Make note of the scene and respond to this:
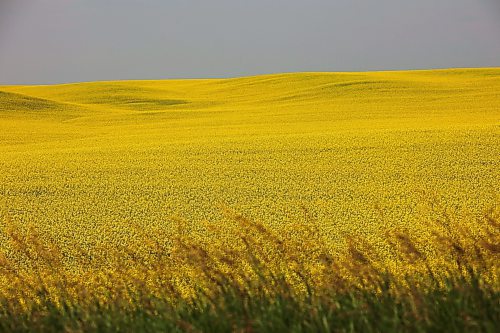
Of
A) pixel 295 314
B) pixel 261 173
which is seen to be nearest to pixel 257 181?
pixel 261 173

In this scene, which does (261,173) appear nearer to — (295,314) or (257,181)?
(257,181)

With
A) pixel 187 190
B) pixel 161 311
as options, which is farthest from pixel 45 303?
pixel 187 190

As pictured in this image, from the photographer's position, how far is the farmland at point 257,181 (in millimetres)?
5664

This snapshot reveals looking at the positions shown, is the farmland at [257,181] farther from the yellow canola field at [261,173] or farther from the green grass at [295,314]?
the green grass at [295,314]

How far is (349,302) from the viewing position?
2.77m

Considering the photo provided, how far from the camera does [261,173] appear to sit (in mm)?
8391

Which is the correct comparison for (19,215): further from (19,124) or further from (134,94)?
(134,94)

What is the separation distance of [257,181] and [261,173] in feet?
1.60

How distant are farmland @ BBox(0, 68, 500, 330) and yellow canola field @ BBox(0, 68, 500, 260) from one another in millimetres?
21

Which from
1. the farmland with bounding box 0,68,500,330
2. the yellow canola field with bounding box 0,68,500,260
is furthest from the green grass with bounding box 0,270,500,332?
the yellow canola field with bounding box 0,68,500,260

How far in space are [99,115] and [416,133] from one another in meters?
12.9

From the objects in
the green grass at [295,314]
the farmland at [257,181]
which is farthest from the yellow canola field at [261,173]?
the green grass at [295,314]

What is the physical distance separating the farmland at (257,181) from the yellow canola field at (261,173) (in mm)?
21

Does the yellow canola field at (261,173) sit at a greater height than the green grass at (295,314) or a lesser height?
lesser
